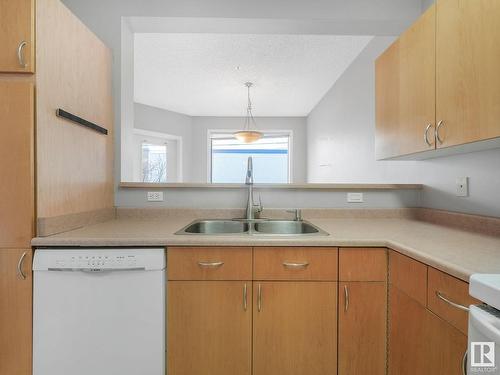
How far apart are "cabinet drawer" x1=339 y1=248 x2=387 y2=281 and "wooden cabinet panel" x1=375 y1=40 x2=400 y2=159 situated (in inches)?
25.1

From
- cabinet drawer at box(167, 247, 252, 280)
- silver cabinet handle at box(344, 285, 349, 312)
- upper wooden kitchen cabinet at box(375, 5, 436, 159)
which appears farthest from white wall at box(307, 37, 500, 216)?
cabinet drawer at box(167, 247, 252, 280)

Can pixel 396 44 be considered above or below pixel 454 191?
above

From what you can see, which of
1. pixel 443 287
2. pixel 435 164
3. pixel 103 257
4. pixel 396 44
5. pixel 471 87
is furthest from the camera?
pixel 435 164

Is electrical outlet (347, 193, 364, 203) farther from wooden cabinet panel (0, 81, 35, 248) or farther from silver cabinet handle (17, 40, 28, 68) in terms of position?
silver cabinet handle (17, 40, 28, 68)

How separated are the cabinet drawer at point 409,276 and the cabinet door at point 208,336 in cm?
63

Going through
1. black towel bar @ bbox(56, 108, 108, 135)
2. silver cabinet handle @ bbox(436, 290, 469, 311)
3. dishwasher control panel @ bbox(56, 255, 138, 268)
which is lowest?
silver cabinet handle @ bbox(436, 290, 469, 311)

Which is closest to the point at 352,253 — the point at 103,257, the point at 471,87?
the point at 471,87

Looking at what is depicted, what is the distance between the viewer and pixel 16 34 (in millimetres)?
1123

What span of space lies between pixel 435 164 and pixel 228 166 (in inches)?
183

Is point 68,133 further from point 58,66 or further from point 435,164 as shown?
point 435,164

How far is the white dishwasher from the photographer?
115cm

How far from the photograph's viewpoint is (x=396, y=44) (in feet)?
4.99

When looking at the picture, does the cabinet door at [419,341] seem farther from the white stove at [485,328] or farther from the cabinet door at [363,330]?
the white stove at [485,328]

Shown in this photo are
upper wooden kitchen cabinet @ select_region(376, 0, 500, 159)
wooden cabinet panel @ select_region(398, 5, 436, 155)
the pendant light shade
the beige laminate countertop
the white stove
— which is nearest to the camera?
the white stove
